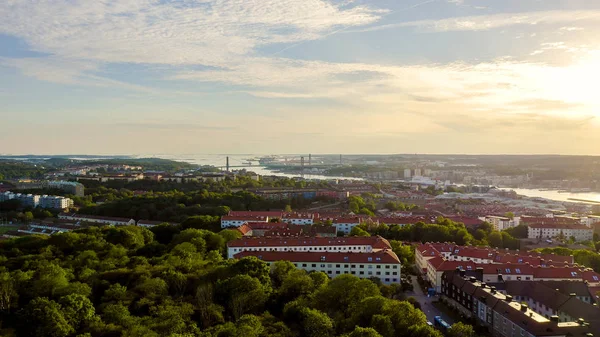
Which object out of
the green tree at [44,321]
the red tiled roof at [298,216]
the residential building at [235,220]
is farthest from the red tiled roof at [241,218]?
the green tree at [44,321]

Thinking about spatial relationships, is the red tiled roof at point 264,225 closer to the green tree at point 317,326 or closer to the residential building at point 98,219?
the residential building at point 98,219

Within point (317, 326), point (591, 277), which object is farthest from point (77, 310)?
point (591, 277)

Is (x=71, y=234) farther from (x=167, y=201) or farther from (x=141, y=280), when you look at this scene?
(x=167, y=201)

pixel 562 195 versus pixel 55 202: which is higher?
pixel 55 202

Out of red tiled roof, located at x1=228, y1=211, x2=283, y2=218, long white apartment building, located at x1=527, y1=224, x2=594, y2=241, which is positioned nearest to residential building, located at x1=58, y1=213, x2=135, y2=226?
red tiled roof, located at x1=228, y1=211, x2=283, y2=218

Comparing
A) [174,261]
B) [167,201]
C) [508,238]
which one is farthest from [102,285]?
[167,201]

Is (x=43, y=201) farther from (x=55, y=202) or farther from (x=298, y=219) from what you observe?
(x=298, y=219)

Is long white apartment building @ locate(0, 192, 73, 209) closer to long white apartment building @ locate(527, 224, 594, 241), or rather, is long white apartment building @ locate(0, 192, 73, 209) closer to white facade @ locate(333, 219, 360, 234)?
white facade @ locate(333, 219, 360, 234)
